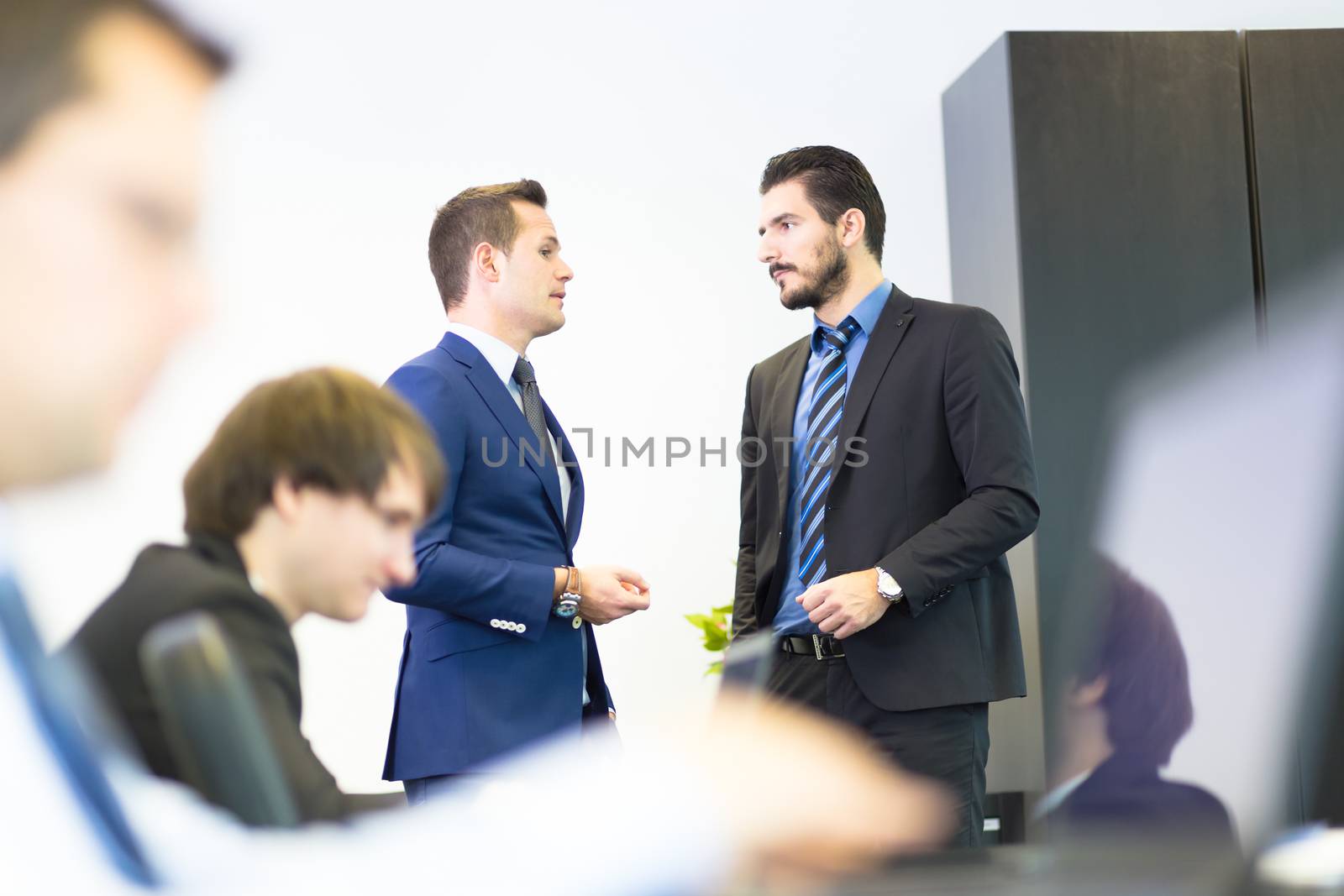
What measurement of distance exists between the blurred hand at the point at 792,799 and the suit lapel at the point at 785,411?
1.08 m

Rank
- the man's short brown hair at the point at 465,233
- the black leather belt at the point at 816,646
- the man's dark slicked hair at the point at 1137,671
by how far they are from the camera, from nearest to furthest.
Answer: the man's dark slicked hair at the point at 1137,671 → the man's short brown hair at the point at 465,233 → the black leather belt at the point at 816,646

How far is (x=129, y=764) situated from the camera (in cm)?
61

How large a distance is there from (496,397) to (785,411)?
623mm

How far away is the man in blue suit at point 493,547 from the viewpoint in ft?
4.46

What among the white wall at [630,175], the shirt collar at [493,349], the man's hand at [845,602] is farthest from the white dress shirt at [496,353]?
the white wall at [630,175]

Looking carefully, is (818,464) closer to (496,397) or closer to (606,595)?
(606,595)

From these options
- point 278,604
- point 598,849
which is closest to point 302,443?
point 278,604

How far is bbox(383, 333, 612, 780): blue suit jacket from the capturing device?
1352mm

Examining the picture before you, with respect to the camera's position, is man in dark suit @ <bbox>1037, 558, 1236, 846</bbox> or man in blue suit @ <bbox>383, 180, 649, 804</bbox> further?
man in blue suit @ <bbox>383, 180, 649, 804</bbox>

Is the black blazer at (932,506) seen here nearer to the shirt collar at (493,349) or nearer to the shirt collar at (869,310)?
the shirt collar at (869,310)

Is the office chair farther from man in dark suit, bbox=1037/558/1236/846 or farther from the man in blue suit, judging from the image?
the man in blue suit

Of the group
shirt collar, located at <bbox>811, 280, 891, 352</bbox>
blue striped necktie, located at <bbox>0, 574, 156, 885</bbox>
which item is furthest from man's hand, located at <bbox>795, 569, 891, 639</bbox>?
blue striped necktie, located at <bbox>0, 574, 156, 885</bbox>

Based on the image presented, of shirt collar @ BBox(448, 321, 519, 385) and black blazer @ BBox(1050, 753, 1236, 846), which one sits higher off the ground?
shirt collar @ BBox(448, 321, 519, 385)

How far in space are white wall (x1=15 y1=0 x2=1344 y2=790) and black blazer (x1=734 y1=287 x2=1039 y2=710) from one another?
1121 millimetres
